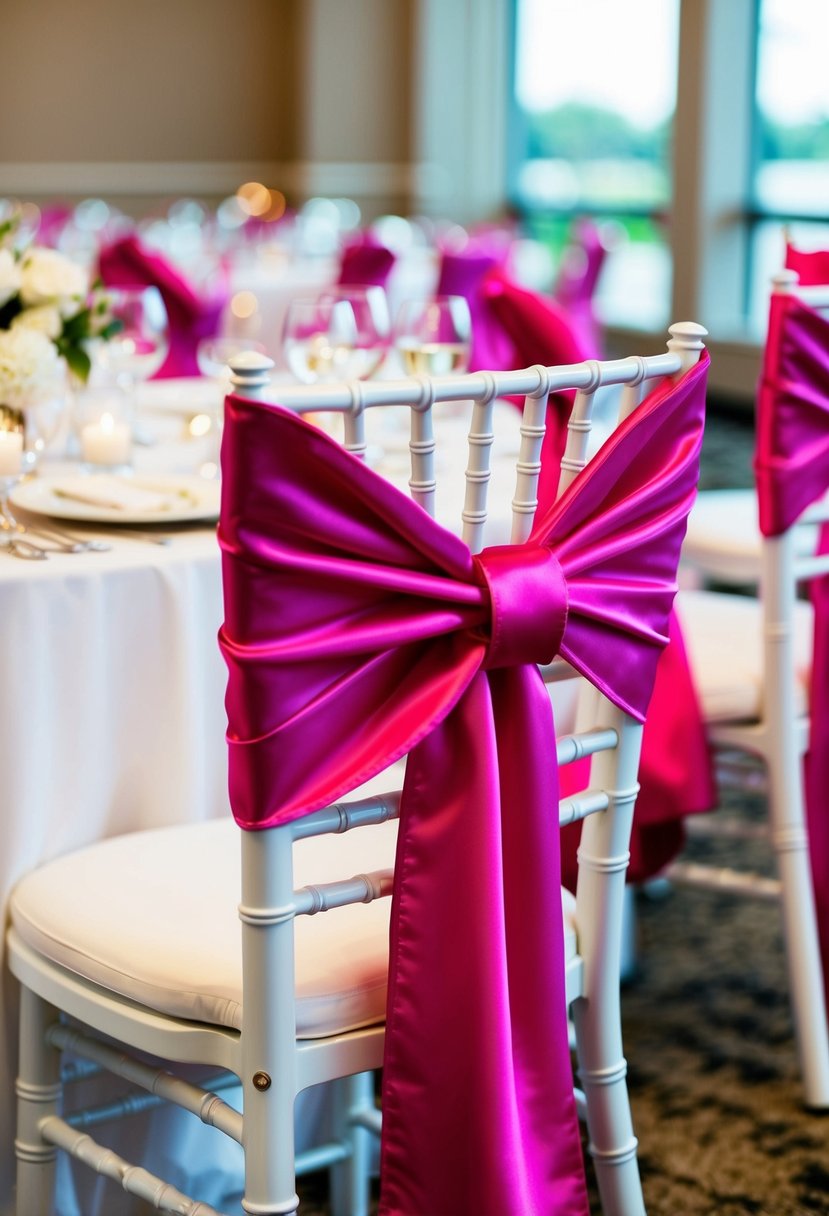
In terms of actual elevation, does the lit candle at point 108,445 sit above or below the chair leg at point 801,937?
above

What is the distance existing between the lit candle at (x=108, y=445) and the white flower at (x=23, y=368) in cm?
17

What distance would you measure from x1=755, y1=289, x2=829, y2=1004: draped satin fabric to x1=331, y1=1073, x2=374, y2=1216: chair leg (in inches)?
31.6

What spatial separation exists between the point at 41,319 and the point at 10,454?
353mm

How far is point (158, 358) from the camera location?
2.48 metres

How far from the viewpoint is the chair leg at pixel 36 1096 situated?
154 centimetres

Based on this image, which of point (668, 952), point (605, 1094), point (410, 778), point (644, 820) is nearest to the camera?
point (410, 778)

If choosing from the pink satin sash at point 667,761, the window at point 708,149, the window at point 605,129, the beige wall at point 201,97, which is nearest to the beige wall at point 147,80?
the beige wall at point 201,97

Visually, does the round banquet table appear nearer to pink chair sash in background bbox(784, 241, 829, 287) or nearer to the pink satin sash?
the pink satin sash

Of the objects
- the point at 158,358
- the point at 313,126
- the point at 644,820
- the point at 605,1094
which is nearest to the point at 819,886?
the point at 644,820

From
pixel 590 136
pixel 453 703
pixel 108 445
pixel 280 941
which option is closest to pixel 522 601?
pixel 453 703

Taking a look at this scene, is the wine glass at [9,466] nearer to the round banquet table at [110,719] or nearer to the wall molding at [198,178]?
the round banquet table at [110,719]

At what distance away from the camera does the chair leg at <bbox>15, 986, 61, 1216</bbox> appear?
1538 mm

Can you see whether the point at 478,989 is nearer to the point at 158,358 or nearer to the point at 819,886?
the point at 819,886

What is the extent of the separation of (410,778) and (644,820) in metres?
0.93
